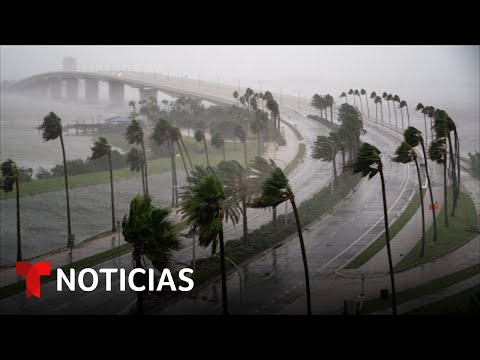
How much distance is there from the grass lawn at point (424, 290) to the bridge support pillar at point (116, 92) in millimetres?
12347

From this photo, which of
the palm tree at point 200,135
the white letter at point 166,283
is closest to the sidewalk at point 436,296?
the white letter at point 166,283

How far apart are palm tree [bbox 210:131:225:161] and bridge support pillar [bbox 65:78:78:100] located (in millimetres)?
5435

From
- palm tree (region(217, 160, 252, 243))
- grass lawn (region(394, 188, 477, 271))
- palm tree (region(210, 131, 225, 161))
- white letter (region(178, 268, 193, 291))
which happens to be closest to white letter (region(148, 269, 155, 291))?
white letter (region(178, 268, 193, 291))

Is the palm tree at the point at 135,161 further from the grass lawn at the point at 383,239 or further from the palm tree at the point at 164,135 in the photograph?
the grass lawn at the point at 383,239

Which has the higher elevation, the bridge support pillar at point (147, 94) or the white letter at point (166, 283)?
the bridge support pillar at point (147, 94)

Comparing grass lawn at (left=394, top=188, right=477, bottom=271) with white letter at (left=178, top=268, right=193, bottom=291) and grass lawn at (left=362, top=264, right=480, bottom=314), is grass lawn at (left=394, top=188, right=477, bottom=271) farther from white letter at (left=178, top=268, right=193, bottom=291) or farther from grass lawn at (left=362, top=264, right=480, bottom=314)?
white letter at (left=178, top=268, right=193, bottom=291)

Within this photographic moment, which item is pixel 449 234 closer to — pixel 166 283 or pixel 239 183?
pixel 239 183

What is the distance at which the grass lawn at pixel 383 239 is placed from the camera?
67.8 ft

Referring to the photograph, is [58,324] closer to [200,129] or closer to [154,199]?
[154,199]

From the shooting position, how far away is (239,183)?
71.9 ft

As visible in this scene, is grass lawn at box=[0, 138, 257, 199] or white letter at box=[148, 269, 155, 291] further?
grass lawn at box=[0, 138, 257, 199]

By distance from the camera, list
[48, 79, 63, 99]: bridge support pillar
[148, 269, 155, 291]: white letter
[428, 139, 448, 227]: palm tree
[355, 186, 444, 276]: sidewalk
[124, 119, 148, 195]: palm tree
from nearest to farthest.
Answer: [148, 269, 155, 291]: white letter, [355, 186, 444, 276]: sidewalk, [428, 139, 448, 227]: palm tree, [124, 119, 148, 195]: palm tree, [48, 79, 63, 99]: bridge support pillar

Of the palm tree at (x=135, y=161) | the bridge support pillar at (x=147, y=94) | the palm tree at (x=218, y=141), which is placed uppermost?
the bridge support pillar at (x=147, y=94)

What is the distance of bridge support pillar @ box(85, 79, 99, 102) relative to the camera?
26.2m
